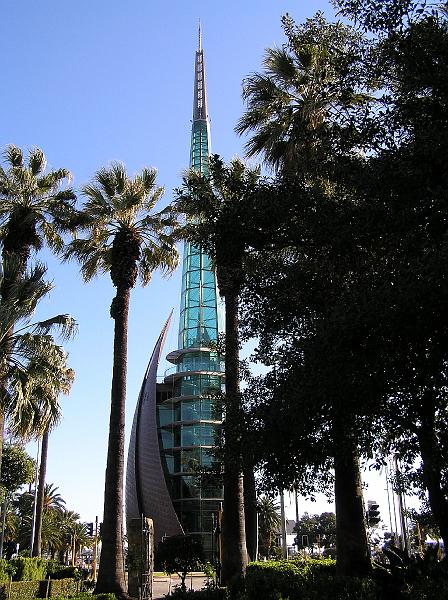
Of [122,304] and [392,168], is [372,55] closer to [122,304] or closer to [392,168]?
[392,168]

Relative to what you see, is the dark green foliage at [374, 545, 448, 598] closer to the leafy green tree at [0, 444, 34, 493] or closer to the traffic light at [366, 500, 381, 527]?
the traffic light at [366, 500, 381, 527]

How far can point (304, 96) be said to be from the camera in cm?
1617

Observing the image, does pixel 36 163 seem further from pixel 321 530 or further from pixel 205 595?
pixel 321 530

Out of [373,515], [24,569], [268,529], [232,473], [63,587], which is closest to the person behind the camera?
[232,473]

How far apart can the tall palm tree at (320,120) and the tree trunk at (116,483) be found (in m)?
6.65

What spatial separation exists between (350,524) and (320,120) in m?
9.01

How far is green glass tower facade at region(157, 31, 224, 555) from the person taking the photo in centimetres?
5556

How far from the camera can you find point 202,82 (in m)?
69.9

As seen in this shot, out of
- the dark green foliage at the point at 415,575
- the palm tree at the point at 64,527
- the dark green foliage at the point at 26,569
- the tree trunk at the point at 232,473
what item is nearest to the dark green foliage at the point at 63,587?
the dark green foliage at the point at 26,569

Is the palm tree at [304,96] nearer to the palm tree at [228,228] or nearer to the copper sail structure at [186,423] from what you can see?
the palm tree at [228,228]

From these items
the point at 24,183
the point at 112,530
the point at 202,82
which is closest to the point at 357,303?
the point at 112,530

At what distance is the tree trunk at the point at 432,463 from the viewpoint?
8.50 metres

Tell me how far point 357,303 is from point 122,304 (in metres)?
12.9

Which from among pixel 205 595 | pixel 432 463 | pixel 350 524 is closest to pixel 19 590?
pixel 205 595
